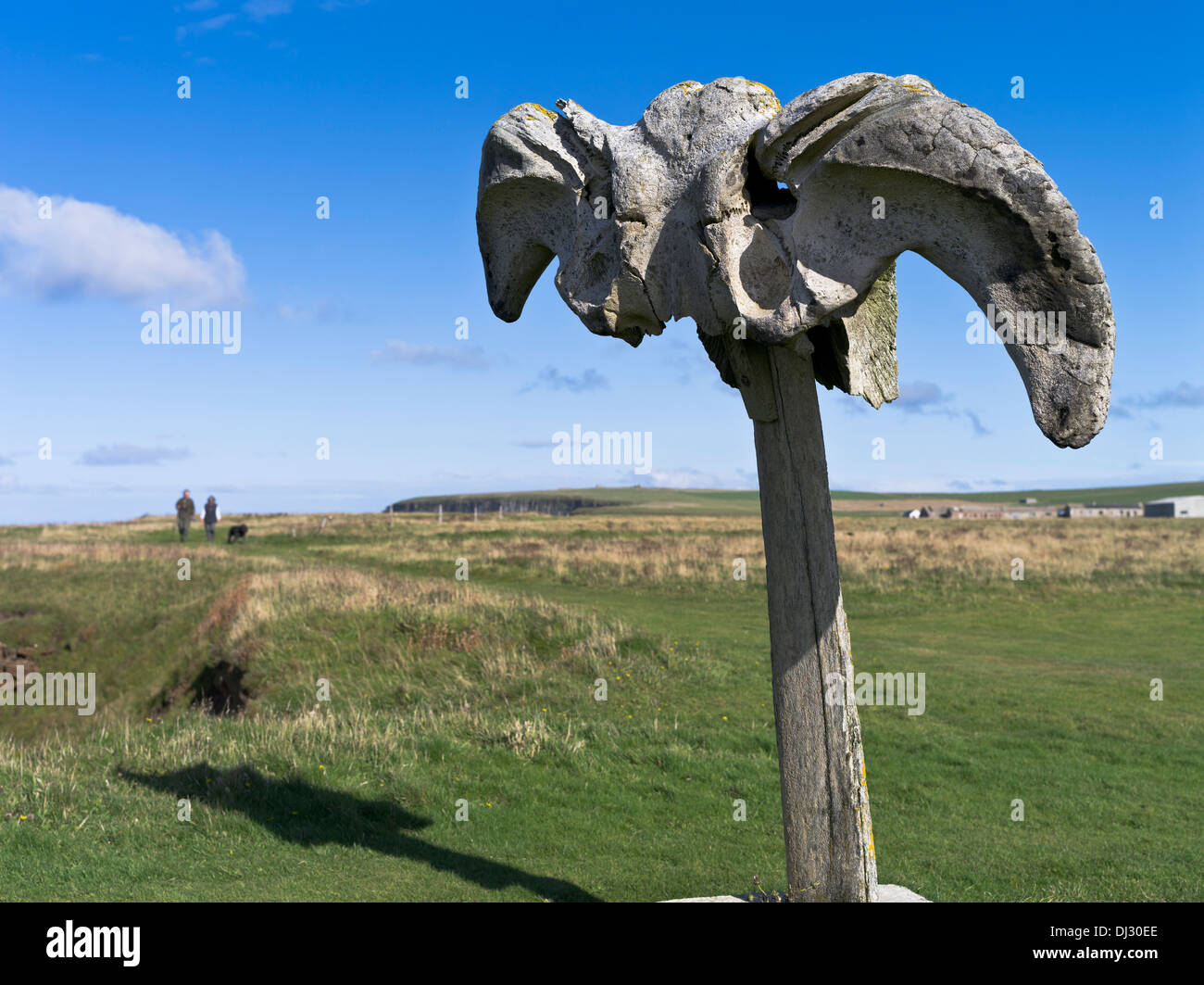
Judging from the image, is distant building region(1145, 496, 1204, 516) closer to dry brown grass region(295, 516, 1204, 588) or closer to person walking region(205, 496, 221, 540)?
dry brown grass region(295, 516, 1204, 588)

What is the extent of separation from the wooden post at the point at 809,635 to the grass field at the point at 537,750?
2.03m

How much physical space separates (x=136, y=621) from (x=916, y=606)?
56.3 ft

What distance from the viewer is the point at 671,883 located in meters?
6.85

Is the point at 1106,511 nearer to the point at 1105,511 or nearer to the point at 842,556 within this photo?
the point at 1105,511

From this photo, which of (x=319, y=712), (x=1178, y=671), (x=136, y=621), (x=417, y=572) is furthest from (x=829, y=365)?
(x=417, y=572)

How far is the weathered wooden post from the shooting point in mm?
3666

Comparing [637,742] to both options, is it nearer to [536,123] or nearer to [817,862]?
[817,862]

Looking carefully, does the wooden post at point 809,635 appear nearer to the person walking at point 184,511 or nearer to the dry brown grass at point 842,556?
the dry brown grass at point 842,556

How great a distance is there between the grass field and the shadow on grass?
33mm

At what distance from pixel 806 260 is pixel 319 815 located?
6295mm

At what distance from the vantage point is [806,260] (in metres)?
4.11

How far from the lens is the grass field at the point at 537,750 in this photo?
7078 millimetres

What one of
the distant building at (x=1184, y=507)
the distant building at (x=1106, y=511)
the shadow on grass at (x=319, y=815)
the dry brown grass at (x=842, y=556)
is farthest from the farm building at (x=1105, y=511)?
the shadow on grass at (x=319, y=815)

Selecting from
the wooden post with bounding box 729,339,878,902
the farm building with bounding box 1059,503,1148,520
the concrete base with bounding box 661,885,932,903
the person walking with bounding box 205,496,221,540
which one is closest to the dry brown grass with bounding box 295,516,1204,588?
the person walking with bounding box 205,496,221,540
